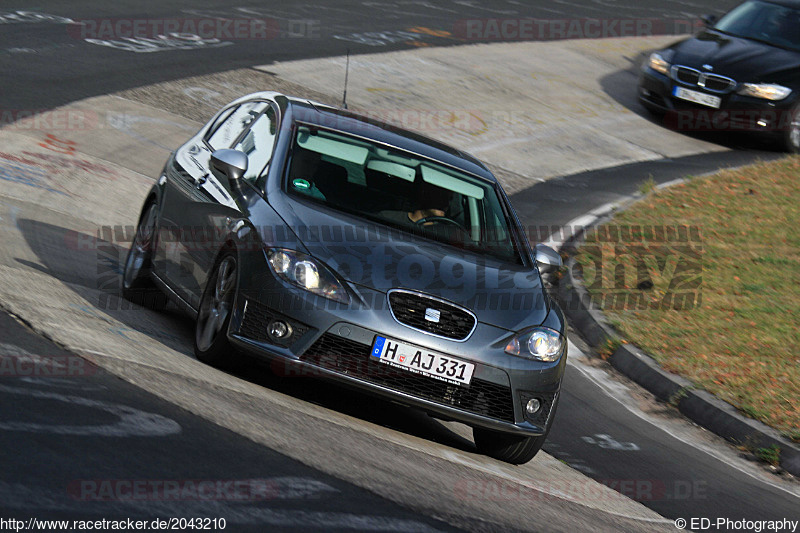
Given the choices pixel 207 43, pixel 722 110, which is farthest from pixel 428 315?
pixel 207 43

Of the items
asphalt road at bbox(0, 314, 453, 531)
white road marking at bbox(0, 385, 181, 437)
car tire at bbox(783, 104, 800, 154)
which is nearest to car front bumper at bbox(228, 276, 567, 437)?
asphalt road at bbox(0, 314, 453, 531)

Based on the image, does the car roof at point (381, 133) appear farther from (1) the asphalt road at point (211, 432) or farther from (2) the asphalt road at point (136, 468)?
(2) the asphalt road at point (136, 468)

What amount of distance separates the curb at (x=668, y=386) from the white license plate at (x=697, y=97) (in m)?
7.17

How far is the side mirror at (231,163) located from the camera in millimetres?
6516

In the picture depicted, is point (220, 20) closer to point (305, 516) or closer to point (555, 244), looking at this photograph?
point (555, 244)

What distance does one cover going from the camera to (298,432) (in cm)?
529

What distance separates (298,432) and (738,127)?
43.5ft

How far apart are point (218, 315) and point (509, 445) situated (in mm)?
1768

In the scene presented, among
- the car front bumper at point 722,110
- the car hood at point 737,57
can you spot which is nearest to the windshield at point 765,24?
the car hood at point 737,57

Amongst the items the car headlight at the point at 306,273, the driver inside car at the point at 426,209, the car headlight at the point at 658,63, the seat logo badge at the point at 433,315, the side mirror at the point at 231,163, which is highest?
the side mirror at the point at 231,163

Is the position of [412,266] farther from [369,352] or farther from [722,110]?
[722,110]

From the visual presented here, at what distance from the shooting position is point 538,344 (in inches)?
237

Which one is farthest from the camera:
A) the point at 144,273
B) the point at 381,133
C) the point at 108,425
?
the point at 144,273

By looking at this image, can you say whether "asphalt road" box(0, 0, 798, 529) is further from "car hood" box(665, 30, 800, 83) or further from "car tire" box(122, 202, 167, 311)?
"car tire" box(122, 202, 167, 311)
